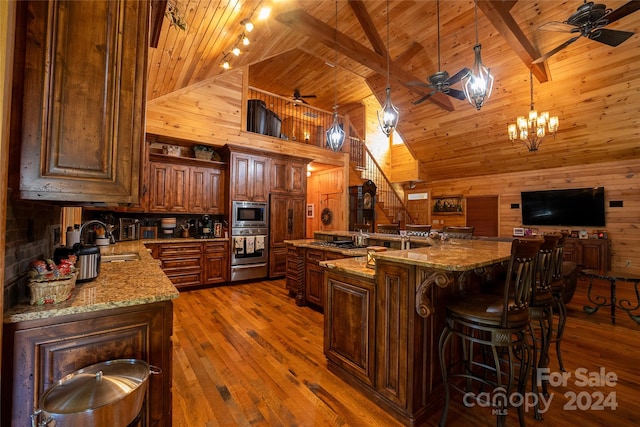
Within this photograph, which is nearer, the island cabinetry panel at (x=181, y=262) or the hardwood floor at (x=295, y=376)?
the hardwood floor at (x=295, y=376)

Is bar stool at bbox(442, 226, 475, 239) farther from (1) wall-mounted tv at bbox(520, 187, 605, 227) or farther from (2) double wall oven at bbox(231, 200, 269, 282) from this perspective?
(1) wall-mounted tv at bbox(520, 187, 605, 227)

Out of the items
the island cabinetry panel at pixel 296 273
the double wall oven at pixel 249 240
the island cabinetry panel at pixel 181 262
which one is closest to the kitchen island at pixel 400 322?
the island cabinetry panel at pixel 296 273

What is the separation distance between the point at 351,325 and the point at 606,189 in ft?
24.3

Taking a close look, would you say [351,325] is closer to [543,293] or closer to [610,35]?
[543,293]

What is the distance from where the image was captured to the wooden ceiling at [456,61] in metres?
3.83

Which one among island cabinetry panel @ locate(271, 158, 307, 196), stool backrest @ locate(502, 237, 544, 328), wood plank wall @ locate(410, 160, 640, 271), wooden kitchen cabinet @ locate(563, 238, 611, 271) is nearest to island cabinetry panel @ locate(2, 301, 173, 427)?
stool backrest @ locate(502, 237, 544, 328)

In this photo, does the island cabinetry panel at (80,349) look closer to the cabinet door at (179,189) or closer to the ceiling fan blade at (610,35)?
the cabinet door at (179,189)

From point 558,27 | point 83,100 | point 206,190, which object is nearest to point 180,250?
point 206,190

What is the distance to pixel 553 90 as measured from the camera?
529 centimetres

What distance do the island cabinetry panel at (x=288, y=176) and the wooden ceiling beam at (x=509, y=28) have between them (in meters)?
4.16

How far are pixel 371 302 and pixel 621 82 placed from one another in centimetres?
633

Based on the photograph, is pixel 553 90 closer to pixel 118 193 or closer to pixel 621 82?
pixel 621 82

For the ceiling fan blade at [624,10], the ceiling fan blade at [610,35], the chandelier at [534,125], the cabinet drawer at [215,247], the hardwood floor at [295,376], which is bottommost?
the hardwood floor at [295,376]

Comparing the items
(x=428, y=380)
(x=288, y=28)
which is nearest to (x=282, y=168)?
(x=288, y=28)
